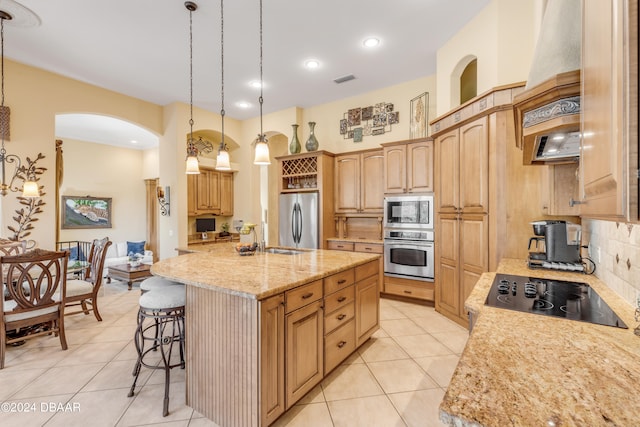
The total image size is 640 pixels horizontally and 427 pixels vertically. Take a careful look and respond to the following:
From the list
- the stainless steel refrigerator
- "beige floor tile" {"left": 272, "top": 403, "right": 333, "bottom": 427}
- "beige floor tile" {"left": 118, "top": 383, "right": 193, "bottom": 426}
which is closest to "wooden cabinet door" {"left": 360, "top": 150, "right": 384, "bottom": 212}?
the stainless steel refrigerator

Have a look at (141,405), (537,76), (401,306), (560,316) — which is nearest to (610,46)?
(537,76)

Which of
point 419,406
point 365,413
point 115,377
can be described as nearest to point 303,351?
point 365,413

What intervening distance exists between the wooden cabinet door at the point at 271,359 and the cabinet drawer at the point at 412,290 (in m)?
2.79

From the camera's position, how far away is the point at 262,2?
2873 millimetres

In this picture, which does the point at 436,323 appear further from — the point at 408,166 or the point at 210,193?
the point at 210,193

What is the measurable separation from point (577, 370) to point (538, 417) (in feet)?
1.05

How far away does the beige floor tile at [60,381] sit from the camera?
2.19m

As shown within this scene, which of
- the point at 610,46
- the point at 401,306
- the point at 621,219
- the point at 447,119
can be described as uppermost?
the point at 447,119

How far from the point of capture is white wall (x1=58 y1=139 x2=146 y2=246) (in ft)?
23.4

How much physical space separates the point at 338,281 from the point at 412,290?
7.23 ft

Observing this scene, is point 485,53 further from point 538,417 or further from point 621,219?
point 538,417

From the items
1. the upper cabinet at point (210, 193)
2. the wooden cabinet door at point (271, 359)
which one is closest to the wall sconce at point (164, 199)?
the upper cabinet at point (210, 193)

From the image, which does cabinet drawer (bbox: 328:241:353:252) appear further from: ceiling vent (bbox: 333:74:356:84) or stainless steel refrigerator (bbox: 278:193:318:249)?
ceiling vent (bbox: 333:74:356:84)

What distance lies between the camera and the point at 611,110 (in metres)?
0.65
